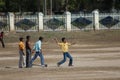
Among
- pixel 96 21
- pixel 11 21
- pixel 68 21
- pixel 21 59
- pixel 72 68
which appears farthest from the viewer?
pixel 11 21

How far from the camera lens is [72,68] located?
21.9 metres

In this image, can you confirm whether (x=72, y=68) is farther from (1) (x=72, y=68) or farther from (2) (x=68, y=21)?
(2) (x=68, y=21)

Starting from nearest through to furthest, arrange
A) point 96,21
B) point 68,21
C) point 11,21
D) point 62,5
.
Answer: point 68,21 < point 96,21 < point 11,21 < point 62,5

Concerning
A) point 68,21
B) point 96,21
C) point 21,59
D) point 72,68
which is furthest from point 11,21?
point 72,68

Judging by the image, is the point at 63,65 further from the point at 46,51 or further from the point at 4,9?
the point at 4,9

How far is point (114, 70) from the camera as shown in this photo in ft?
69.3

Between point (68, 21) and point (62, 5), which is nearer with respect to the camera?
point (68, 21)

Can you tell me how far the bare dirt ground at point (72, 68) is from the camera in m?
19.4

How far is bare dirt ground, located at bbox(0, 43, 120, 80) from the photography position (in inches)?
763

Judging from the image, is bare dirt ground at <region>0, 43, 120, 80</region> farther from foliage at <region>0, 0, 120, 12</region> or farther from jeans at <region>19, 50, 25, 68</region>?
foliage at <region>0, 0, 120, 12</region>

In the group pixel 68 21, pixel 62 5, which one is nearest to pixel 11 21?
pixel 68 21

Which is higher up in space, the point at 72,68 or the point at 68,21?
the point at 68,21

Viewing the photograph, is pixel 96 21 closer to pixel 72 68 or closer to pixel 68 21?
pixel 68 21

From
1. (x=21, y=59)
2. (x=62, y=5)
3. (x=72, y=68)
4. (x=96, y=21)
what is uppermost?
(x=62, y=5)
